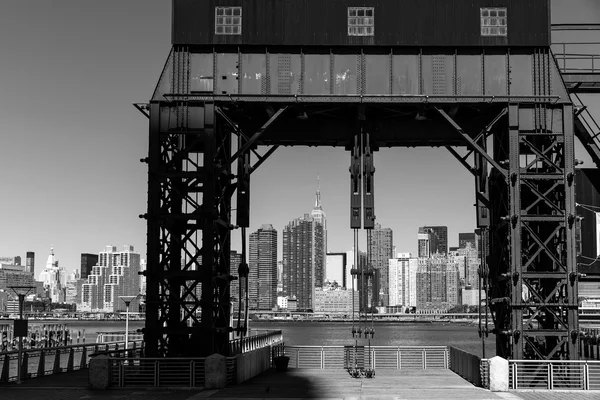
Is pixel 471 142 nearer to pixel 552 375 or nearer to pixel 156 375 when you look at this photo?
pixel 552 375

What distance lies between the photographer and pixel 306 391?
105 feet

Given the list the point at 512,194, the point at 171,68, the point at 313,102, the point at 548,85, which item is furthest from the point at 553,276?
the point at 171,68

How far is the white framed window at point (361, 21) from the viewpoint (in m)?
36.7

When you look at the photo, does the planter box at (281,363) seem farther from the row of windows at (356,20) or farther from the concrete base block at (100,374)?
the row of windows at (356,20)

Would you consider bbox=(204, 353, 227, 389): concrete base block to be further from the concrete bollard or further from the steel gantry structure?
the concrete bollard

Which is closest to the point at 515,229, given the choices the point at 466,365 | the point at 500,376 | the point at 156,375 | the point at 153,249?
the point at 500,376

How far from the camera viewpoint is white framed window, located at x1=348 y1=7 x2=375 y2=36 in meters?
36.7

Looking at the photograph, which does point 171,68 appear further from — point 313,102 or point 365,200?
point 365,200

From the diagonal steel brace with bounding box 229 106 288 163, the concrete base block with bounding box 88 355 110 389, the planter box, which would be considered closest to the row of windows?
the diagonal steel brace with bounding box 229 106 288 163

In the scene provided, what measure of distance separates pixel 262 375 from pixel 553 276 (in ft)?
42.7

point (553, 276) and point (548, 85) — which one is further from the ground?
point (548, 85)

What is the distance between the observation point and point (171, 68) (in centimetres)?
3653

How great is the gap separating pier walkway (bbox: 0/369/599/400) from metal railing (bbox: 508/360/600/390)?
2.47 ft

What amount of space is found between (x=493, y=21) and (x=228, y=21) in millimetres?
10348
